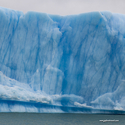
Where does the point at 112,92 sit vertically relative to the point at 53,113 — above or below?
above

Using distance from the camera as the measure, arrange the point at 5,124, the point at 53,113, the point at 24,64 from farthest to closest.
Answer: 1. the point at 53,113
2. the point at 24,64
3. the point at 5,124

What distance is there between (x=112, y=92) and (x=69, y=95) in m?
2.78

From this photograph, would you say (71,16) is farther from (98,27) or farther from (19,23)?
(19,23)

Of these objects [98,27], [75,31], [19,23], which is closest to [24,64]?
[19,23]

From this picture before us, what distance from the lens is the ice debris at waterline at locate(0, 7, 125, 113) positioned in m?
20.2

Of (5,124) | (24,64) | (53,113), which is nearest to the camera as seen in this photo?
(5,124)

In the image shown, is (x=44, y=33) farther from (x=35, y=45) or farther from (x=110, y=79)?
(x=110, y=79)

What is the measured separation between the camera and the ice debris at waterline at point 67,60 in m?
20.2

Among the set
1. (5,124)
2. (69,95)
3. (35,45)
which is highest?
(35,45)

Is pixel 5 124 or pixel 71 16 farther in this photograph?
pixel 71 16

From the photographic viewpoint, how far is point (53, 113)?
72.3 feet

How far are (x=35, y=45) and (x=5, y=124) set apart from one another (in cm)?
729

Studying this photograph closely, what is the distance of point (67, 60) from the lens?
21.0m

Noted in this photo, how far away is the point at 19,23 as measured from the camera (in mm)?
20812
